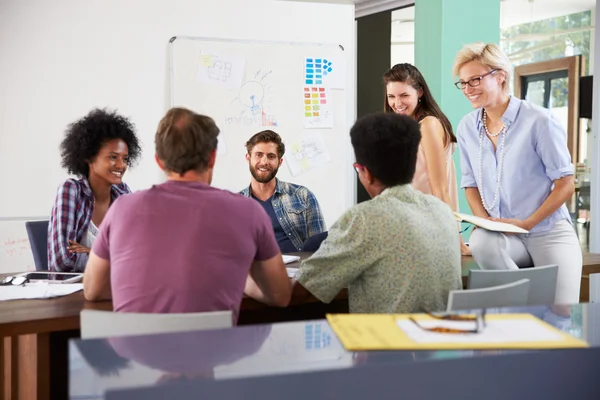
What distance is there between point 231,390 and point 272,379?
2.5 inches

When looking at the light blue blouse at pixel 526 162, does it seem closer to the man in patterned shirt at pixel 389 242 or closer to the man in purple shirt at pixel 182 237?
the man in patterned shirt at pixel 389 242

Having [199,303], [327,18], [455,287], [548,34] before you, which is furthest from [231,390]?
[548,34]

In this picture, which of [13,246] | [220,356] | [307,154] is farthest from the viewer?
[307,154]

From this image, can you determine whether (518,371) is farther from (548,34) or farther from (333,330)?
(548,34)

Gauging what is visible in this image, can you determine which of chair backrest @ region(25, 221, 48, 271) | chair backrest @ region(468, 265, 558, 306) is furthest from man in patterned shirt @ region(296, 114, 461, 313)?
chair backrest @ region(25, 221, 48, 271)

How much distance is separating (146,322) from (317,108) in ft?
11.9

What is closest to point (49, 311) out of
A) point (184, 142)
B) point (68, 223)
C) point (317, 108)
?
point (184, 142)

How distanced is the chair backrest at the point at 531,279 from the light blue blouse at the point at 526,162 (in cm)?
50

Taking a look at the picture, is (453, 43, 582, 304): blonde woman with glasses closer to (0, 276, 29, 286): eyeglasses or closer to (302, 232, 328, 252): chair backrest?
(302, 232, 328, 252): chair backrest

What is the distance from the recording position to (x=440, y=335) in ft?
4.29

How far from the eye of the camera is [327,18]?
5164mm

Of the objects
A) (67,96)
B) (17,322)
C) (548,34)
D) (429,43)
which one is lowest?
(17,322)

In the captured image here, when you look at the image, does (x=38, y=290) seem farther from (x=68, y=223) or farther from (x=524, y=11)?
(x=524, y=11)

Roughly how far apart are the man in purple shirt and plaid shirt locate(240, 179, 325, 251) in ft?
5.32
